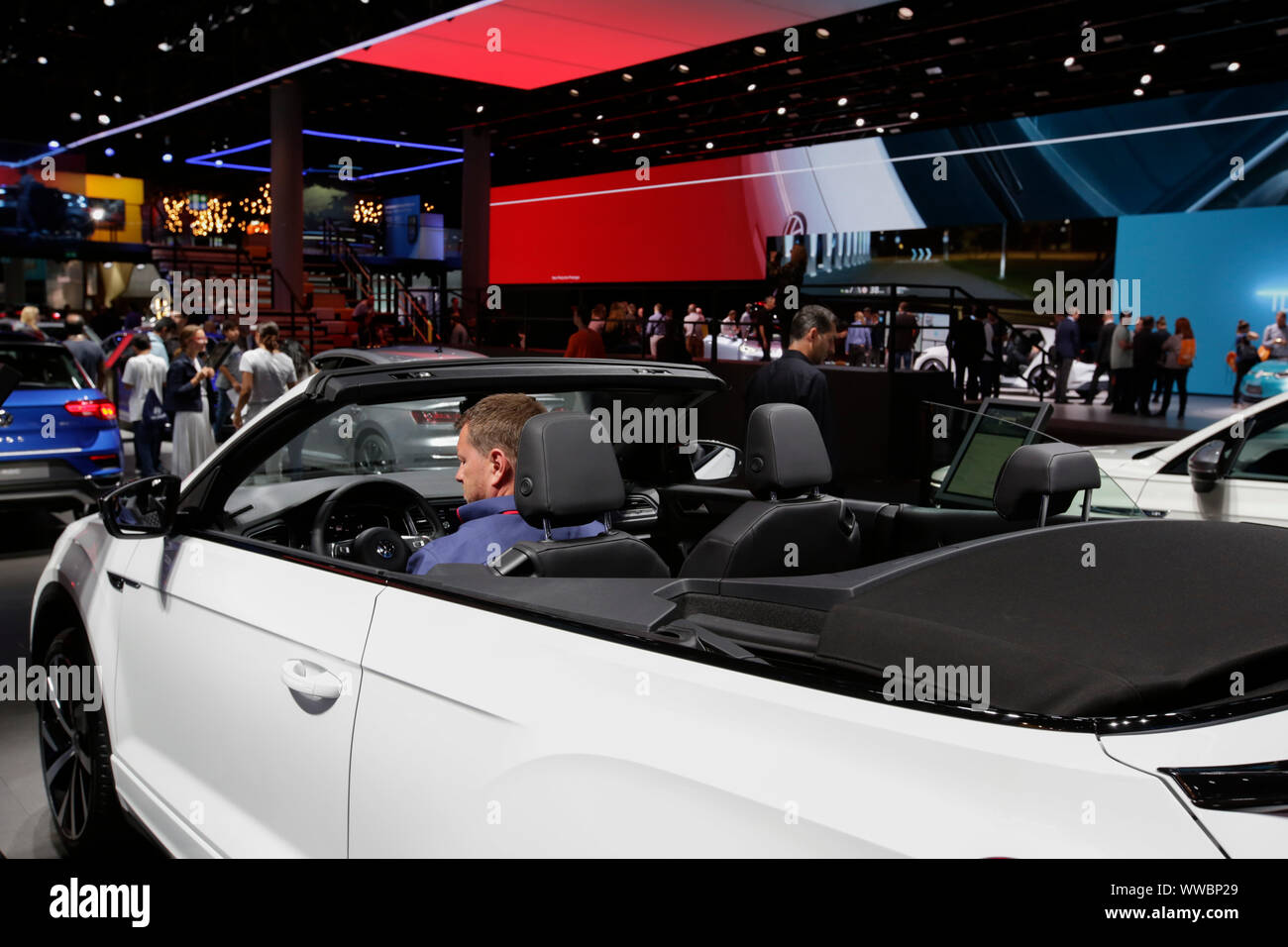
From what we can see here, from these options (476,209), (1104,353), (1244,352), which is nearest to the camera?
(1244,352)

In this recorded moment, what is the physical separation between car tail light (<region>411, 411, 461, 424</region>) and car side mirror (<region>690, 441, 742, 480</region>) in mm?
3829

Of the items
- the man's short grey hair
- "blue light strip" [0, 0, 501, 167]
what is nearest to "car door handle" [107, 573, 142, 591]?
the man's short grey hair

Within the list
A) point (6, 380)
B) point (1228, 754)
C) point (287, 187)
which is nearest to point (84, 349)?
point (287, 187)

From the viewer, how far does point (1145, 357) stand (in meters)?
16.8

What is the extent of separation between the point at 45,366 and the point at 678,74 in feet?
40.7

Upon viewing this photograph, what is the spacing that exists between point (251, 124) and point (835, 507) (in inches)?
1043

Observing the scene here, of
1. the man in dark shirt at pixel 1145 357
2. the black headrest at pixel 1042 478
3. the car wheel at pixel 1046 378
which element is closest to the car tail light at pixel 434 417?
the black headrest at pixel 1042 478

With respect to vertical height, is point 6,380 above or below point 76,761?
above

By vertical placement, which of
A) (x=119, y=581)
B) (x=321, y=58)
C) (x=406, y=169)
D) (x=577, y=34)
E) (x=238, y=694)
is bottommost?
(x=238, y=694)

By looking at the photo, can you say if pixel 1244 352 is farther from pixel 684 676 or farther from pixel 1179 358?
pixel 684 676

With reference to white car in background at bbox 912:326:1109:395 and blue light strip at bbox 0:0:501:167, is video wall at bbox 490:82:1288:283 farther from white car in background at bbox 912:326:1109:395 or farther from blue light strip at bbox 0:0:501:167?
blue light strip at bbox 0:0:501:167

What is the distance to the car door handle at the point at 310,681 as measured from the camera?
6.28 ft

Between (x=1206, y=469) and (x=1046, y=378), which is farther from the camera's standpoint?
(x=1046, y=378)
